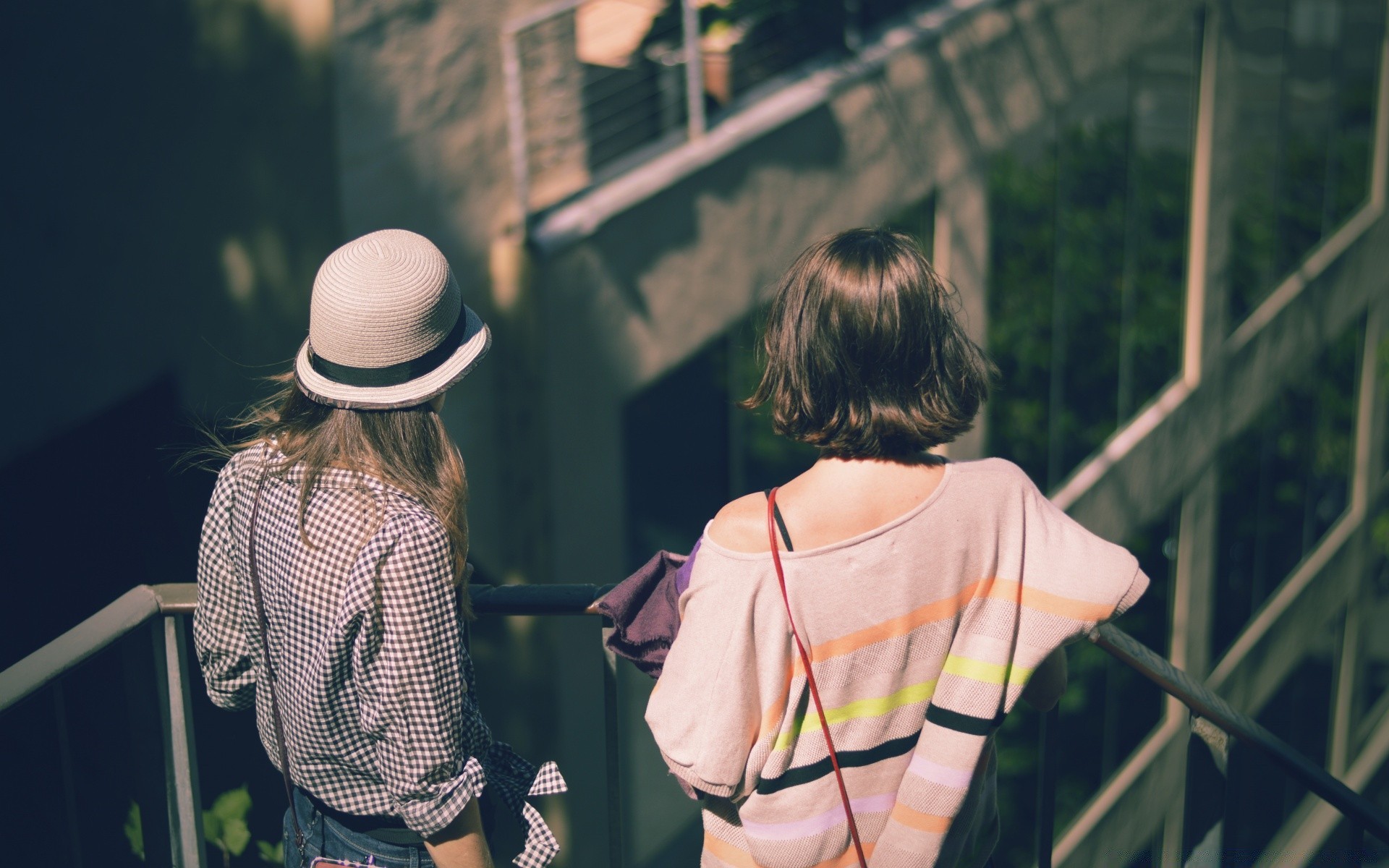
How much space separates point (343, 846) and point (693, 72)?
5451 millimetres

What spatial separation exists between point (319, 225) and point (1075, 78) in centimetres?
660

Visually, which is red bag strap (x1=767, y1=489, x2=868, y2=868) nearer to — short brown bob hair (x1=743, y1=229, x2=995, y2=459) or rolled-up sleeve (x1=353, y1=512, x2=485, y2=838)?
short brown bob hair (x1=743, y1=229, x2=995, y2=459)

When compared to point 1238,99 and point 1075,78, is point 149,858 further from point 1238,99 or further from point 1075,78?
point 1238,99

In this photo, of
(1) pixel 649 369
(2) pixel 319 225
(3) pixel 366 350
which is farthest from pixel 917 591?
(1) pixel 649 369

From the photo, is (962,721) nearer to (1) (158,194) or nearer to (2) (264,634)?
(2) (264,634)

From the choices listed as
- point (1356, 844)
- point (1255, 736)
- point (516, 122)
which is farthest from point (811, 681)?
point (516, 122)

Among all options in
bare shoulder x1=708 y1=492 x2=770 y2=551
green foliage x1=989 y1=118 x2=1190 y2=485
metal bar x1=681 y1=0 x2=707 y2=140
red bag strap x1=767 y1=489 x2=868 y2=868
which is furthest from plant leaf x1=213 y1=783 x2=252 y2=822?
green foliage x1=989 y1=118 x2=1190 y2=485

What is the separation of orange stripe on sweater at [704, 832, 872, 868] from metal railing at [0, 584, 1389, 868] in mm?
432

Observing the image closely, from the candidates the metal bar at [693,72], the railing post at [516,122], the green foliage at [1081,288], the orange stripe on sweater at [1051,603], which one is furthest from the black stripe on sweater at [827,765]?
the green foliage at [1081,288]

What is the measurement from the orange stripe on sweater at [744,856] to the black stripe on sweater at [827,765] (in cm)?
13

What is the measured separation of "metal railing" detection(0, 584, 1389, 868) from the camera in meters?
2.29

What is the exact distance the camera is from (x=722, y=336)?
742 centimetres

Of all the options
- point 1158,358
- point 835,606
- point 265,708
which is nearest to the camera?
point 835,606

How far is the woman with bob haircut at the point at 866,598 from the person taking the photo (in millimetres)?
1675
